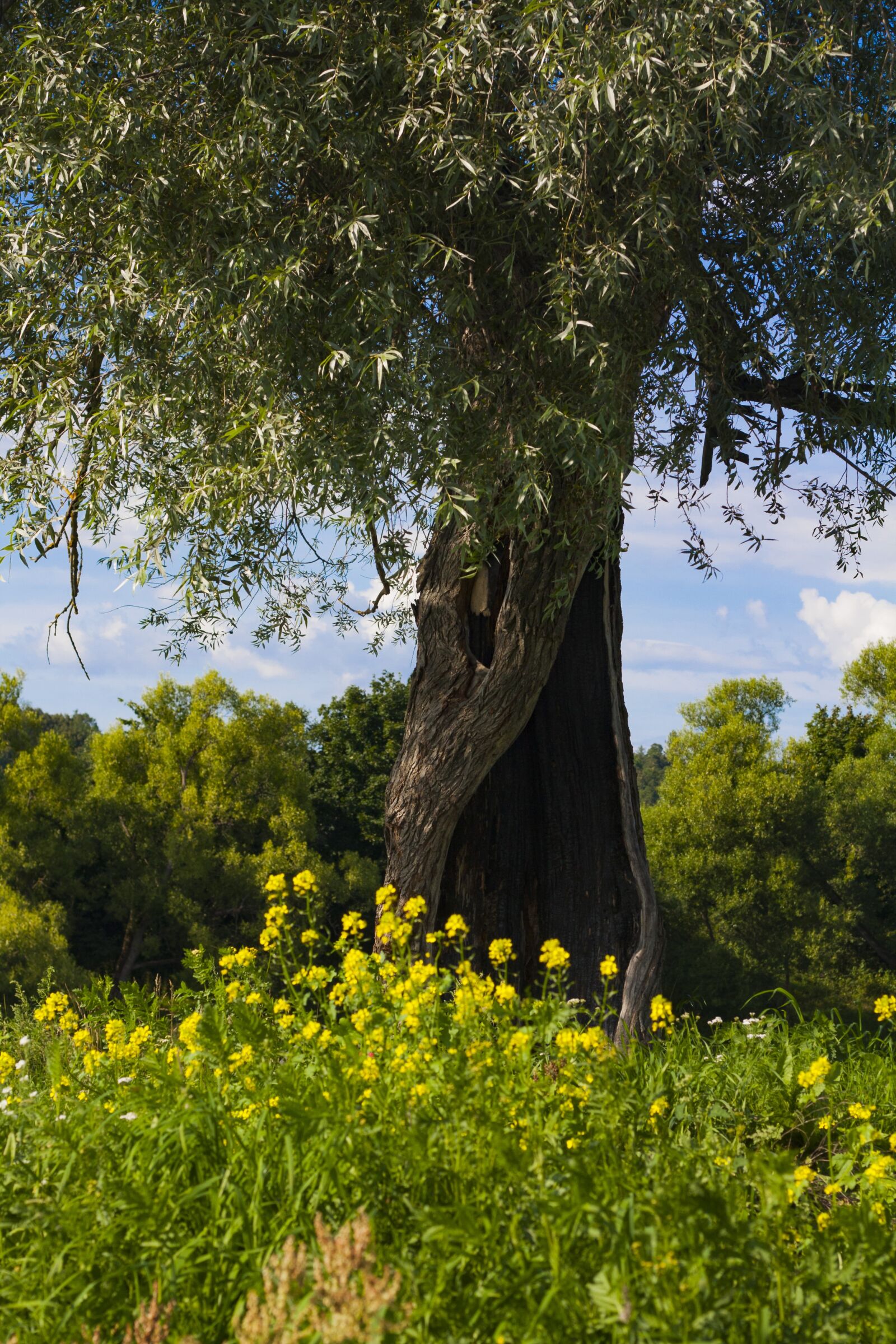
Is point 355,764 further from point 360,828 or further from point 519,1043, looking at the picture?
point 519,1043

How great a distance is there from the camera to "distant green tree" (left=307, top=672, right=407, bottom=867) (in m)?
34.9

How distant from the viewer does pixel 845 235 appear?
20.0 feet

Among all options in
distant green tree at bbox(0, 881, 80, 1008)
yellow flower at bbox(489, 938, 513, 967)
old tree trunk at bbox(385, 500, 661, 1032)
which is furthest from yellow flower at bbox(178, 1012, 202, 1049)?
distant green tree at bbox(0, 881, 80, 1008)

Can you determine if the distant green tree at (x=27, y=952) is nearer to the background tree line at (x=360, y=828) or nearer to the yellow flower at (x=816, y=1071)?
the background tree line at (x=360, y=828)

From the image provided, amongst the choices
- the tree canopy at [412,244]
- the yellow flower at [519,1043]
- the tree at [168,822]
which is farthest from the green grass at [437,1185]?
the tree at [168,822]

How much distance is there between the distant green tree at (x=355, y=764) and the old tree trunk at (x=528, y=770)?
81.1ft

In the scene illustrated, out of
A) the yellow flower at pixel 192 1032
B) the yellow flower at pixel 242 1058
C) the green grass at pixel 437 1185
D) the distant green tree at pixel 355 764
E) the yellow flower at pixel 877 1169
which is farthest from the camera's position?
the distant green tree at pixel 355 764

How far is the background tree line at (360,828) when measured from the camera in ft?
102

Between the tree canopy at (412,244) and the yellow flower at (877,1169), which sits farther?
the tree canopy at (412,244)

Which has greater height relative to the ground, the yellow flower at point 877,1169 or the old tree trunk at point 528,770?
the old tree trunk at point 528,770

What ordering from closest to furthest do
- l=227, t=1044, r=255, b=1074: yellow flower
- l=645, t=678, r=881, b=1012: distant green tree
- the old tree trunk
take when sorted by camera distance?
l=227, t=1044, r=255, b=1074: yellow flower → the old tree trunk → l=645, t=678, r=881, b=1012: distant green tree

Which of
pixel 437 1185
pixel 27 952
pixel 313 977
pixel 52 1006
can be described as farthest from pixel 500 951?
pixel 27 952

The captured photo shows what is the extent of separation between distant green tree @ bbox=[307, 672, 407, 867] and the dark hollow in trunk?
81.0 feet

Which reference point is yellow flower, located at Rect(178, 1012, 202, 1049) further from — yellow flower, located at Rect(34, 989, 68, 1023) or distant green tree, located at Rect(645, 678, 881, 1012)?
distant green tree, located at Rect(645, 678, 881, 1012)
